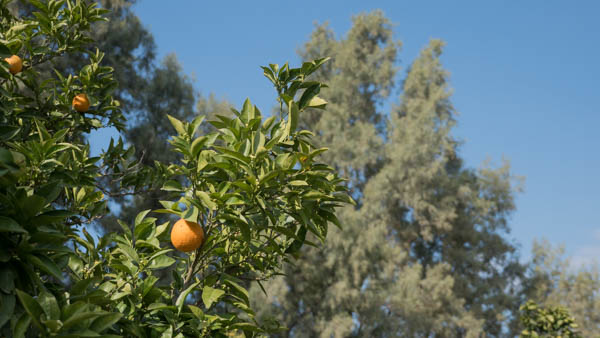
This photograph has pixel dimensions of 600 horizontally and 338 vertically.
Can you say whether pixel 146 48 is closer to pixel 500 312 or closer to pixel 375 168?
pixel 375 168

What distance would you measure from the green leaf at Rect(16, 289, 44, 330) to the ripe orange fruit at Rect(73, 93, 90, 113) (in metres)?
1.62

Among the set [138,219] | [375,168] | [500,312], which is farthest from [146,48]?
[500,312]

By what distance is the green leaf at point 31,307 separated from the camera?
792 millimetres

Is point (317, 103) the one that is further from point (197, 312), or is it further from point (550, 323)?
point (550, 323)

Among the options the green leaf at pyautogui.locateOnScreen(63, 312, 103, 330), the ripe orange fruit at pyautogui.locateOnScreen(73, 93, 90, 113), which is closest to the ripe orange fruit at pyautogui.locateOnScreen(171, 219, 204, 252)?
the green leaf at pyautogui.locateOnScreen(63, 312, 103, 330)

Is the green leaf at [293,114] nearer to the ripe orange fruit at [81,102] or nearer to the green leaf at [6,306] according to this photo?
the green leaf at [6,306]

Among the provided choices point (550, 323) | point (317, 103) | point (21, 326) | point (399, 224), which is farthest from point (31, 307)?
point (399, 224)

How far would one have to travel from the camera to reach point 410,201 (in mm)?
13500

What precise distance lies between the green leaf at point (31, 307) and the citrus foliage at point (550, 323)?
4.86 meters

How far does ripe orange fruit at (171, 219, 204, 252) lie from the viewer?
131 cm

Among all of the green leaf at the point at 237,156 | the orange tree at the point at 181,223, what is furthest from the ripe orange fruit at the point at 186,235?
the green leaf at the point at 237,156

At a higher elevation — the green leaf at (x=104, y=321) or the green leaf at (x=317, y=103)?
the green leaf at (x=317, y=103)

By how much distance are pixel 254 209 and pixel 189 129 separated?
12.6 inches

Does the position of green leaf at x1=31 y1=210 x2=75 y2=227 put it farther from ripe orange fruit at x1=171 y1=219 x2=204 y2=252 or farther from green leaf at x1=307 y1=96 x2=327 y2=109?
green leaf at x1=307 y1=96 x2=327 y2=109
